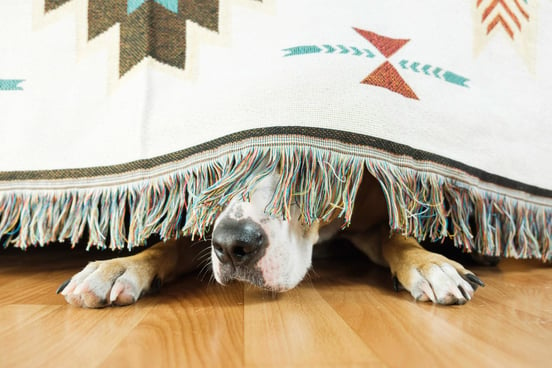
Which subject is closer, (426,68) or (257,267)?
(257,267)

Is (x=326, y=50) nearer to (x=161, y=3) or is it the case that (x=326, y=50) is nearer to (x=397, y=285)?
(x=161, y=3)

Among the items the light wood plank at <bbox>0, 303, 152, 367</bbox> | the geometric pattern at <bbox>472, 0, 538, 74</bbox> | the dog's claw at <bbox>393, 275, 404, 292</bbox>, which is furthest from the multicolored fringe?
the geometric pattern at <bbox>472, 0, 538, 74</bbox>

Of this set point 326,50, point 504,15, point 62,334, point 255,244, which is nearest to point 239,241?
point 255,244

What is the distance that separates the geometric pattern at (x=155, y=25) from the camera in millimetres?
Answer: 1061

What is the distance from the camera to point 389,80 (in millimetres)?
1009

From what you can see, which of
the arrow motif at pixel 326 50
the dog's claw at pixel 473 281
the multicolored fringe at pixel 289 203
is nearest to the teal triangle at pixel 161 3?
the arrow motif at pixel 326 50

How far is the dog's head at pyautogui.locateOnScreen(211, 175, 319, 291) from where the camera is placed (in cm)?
83

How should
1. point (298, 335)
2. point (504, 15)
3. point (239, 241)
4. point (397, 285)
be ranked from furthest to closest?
point (504, 15) < point (397, 285) < point (239, 241) < point (298, 335)

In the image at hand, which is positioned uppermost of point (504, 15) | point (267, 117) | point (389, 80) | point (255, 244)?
point (504, 15)

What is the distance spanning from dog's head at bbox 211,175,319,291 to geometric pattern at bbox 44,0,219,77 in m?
0.41

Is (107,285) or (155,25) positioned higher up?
(155,25)

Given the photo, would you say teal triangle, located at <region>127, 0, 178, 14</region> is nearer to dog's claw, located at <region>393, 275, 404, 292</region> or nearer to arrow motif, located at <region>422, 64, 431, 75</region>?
arrow motif, located at <region>422, 64, 431, 75</region>

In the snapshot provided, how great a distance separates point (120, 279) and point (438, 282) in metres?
0.63

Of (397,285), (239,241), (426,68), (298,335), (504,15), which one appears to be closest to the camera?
(298,335)
